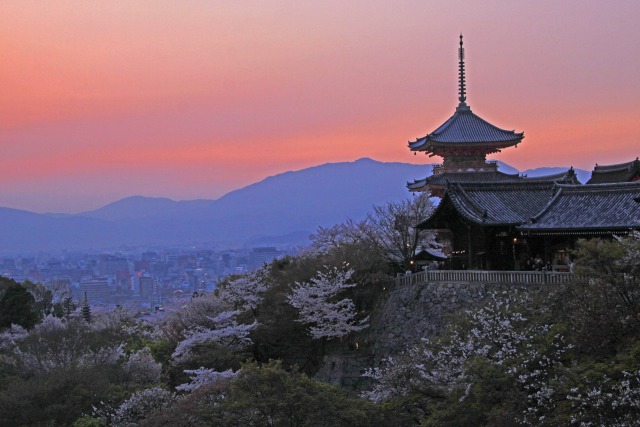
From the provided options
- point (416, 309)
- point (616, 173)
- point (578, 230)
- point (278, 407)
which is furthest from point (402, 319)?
point (616, 173)

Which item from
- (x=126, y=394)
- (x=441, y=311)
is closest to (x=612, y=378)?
(x=441, y=311)

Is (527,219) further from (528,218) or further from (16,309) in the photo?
(16,309)

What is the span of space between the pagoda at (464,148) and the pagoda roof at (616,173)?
160 inches

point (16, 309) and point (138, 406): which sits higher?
point (16, 309)

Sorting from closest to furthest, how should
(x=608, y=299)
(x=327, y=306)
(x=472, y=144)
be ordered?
(x=608, y=299) < (x=327, y=306) < (x=472, y=144)

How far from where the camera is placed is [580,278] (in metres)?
21.6

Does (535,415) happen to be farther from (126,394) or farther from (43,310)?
(43,310)

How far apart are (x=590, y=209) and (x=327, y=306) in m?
11.1

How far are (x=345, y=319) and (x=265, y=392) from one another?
13.5 metres

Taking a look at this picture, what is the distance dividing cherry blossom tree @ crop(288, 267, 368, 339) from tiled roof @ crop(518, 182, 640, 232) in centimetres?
818

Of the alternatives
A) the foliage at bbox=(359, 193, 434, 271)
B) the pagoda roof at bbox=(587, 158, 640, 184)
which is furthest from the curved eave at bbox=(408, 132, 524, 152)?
the pagoda roof at bbox=(587, 158, 640, 184)

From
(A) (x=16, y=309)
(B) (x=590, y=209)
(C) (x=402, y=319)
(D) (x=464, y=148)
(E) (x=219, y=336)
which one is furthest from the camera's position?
(A) (x=16, y=309)

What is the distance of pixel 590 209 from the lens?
31375 mm

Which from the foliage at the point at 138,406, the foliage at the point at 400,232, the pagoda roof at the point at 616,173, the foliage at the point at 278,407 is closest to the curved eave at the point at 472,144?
the foliage at the point at 400,232
